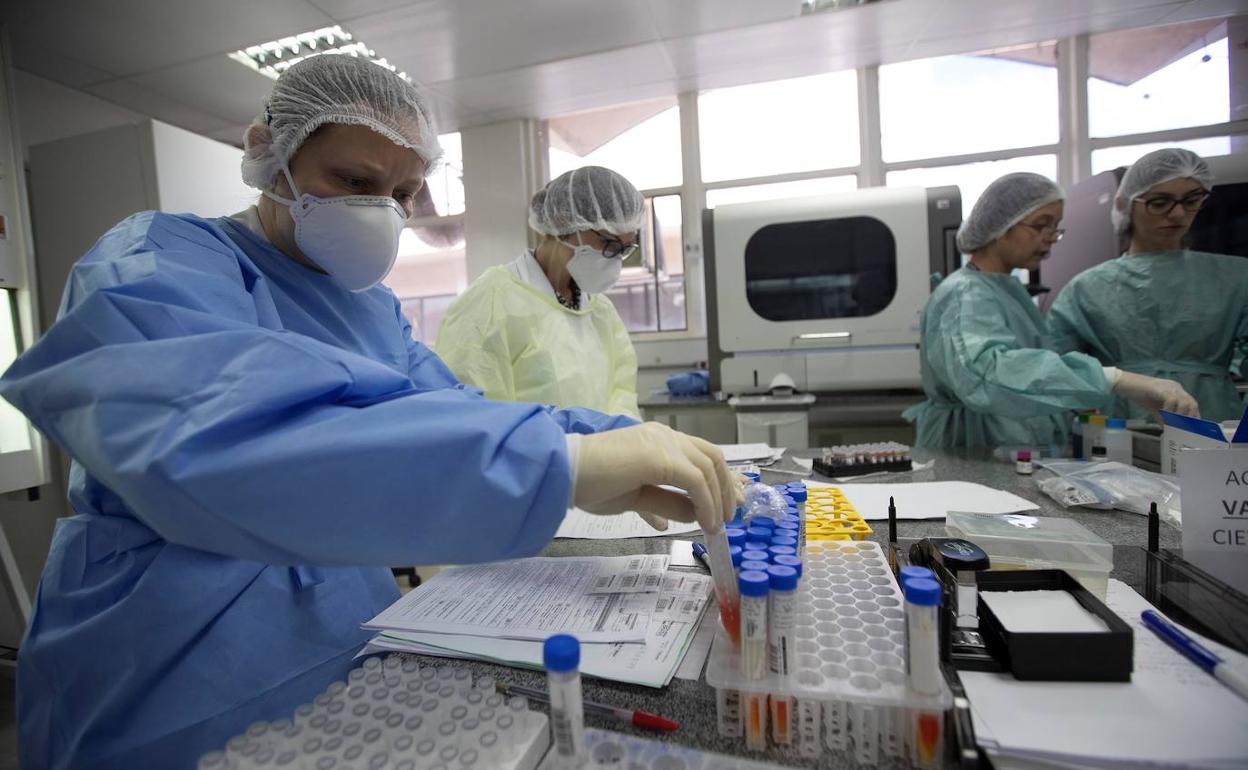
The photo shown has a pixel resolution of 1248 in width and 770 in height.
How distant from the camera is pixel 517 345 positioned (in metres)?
1.52

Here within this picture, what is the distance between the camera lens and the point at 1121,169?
5.07 ft

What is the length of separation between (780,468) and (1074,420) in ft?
2.83

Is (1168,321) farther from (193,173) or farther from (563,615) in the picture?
(193,173)

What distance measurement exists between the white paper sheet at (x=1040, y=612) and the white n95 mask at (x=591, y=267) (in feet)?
4.10

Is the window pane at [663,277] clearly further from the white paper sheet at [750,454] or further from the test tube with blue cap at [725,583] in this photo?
the test tube with blue cap at [725,583]

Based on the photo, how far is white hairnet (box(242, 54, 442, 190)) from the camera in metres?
0.79

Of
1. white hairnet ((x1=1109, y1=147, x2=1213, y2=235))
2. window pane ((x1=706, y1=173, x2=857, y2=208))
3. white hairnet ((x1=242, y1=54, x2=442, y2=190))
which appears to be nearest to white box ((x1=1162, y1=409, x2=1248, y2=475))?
white hairnet ((x1=1109, y1=147, x2=1213, y2=235))

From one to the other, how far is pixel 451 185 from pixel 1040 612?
153 inches

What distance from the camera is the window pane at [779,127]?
10.6 feet

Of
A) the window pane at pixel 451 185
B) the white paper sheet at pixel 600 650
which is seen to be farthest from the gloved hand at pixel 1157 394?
the window pane at pixel 451 185

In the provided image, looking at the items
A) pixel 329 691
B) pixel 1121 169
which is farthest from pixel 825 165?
pixel 329 691

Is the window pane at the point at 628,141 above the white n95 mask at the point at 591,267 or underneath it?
above

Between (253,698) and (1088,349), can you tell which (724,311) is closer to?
(1088,349)

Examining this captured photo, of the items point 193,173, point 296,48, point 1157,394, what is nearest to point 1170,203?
point 1157,394
